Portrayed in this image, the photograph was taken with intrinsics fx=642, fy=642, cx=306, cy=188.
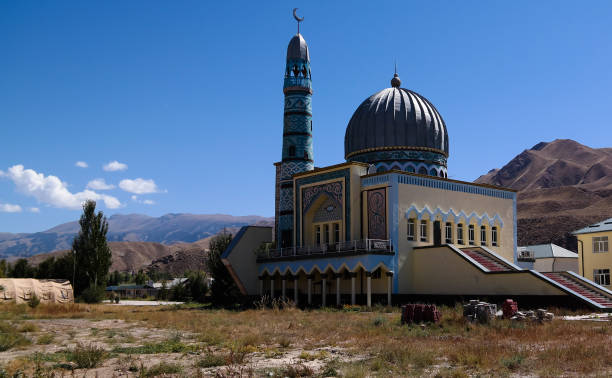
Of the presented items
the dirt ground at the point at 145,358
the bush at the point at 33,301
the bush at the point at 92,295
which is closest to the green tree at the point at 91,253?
the bush at the point at 92,295

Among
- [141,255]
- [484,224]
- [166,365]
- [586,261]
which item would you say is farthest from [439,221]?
[141,255]

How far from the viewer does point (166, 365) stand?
12.4 m

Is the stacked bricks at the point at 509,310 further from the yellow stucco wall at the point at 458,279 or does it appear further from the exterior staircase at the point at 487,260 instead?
the exterior staircase at the point at 487,260

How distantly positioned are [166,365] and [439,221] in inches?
1160

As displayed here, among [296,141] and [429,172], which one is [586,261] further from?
[296,141]

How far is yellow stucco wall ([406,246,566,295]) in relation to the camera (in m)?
30.6

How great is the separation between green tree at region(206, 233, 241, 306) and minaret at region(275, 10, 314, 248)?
16.1 ft

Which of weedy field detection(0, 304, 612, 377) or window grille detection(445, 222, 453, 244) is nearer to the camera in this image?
weedy field detection(0, 304, 612, 377)

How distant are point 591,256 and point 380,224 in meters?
18.4

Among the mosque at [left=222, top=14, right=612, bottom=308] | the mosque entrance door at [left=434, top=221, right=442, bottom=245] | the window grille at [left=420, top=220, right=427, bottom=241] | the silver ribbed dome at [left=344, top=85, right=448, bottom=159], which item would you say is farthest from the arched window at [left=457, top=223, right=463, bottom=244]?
the silver ribbed dome at [left=344, top=85, right=448, bottom=159]

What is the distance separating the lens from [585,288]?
3150 centimetres

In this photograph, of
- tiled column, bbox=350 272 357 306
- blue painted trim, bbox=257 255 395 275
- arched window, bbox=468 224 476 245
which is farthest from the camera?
arched window, bbox=468 224 476 245

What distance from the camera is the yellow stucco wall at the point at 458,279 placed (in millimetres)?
30578

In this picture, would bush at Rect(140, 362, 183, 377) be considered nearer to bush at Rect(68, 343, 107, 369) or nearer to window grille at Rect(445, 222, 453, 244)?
bush at Rect(68, 343, 107, 369)
